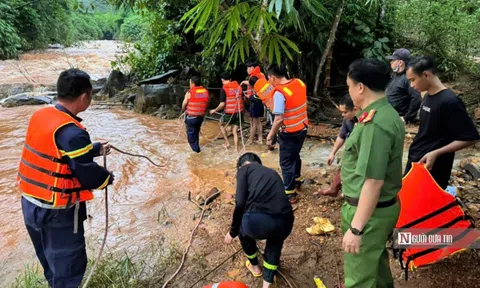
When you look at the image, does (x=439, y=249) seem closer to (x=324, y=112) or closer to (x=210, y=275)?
(x=210, y=275)

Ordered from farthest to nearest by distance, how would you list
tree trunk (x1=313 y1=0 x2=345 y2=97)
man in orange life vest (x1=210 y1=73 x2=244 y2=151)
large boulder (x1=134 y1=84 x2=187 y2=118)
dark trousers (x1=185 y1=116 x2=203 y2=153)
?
large boulder (x1=134 y1=84 x2=187 y2=118) < tree trunk (x1=313 y1=0 x2=345 y2=97) < man in orange life vest (x1=210 y1=73 x2=244 y2=151) < dark trousers (x1=185 y1=116 x2=203 y2=153)

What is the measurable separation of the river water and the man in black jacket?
1615 mm

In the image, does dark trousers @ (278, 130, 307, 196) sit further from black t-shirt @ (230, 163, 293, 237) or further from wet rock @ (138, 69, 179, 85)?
wet rock @ (138, 69, 179, 85)

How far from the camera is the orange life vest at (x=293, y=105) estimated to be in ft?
12.8

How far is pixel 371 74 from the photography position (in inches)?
69.5

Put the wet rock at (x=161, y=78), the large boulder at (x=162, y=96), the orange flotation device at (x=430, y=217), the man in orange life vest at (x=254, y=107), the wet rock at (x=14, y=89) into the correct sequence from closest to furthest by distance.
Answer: the orange flotation device at (x=430, y=217)
the man in orange life vest at (x=254, y=107)
the large boulder at (x=162, y=96)
the wet rock at (x=161, y=78)
the wet rock at (x=14, y=89)

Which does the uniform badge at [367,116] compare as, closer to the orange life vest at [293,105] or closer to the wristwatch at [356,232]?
the wristwatch at [356,232]

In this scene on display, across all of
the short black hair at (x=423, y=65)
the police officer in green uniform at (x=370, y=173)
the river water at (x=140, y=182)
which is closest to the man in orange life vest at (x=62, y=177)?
the river water at (x=140, y=182)

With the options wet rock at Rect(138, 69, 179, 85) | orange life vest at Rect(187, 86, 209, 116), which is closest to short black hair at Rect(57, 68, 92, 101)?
orange life vest at Rect(187, 86, 209, 116)

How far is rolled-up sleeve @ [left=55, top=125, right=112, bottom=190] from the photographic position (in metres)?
2.12

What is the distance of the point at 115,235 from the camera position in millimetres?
4020

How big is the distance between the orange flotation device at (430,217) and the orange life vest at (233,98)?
4.44 meters

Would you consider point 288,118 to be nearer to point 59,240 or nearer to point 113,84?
point 59,240

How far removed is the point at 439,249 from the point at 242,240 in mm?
1459
